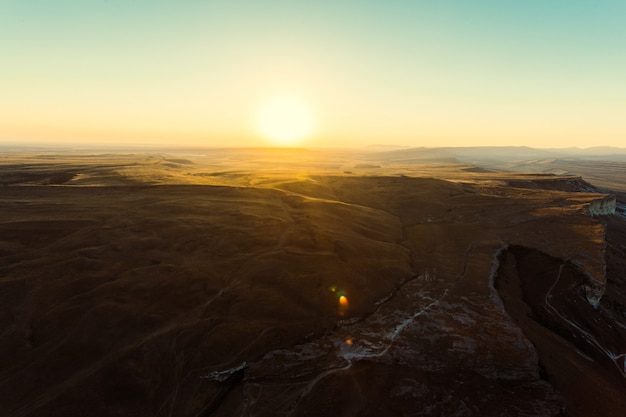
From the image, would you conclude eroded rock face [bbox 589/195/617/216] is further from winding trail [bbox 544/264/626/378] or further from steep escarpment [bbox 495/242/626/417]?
winding trail [bbox 544/264/626/378]

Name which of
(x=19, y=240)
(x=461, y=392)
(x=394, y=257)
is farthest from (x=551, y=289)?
(x=19, y=240)

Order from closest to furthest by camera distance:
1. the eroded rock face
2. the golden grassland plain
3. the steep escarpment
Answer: the golden grassland plain → the steep escarpment → the eroded rock face

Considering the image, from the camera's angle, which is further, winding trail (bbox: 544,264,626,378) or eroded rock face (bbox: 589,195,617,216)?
eroded rock face (bbox: 589,195,617,216)

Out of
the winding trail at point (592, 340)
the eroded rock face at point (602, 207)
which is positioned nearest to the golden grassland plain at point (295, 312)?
the winding trail at point (592, 340)

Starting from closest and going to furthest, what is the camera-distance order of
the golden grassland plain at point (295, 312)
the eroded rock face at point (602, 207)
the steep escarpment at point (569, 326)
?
1. the golden grassland plain at point (295, 312)
2. the steep escarpment at point (569, 326)
3. the eroded rock face at point (602, 207)

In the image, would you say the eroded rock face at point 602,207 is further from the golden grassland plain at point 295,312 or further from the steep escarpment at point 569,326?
the steep escarpment at point 569,326

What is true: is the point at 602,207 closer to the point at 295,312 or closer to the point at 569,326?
the point at 569,326

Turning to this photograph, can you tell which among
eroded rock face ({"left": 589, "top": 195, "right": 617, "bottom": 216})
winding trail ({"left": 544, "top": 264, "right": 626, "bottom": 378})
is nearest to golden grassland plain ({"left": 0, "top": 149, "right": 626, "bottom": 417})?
winding trail ({"left": 544, "top": 264, "right": 626, "bottom": 378})

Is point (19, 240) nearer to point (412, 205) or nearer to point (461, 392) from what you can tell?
point (461, 392)

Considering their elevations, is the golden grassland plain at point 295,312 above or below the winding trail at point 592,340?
above
